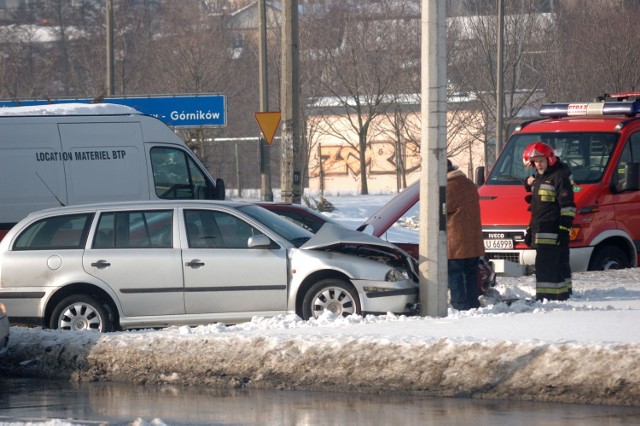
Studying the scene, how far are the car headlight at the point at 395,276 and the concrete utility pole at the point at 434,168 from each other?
0.30 m

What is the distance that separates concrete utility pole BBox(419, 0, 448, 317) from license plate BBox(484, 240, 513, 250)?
473 cm

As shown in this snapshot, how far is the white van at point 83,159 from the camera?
16281mm

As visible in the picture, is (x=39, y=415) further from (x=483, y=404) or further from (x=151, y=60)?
(x=151, y=60)

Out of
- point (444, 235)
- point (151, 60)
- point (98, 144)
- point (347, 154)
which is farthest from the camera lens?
point (347, 154)

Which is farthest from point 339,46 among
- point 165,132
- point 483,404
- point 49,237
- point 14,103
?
point 483,404

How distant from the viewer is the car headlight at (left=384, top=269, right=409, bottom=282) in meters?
11.2

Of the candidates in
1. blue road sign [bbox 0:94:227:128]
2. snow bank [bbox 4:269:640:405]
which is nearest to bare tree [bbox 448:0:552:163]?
blue road sign [bbox 0:94:227:128]

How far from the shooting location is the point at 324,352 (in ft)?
31.2

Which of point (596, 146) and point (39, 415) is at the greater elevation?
point (596, 146)

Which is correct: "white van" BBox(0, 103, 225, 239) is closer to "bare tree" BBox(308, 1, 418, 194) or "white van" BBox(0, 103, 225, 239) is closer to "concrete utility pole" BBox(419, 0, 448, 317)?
"concrete utility pole" BBox(419, 0, 448, 317)

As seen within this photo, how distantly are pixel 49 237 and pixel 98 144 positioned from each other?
17.1ft

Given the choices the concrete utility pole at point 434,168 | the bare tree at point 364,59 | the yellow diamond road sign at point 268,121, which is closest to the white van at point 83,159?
the yellow diamond road sign at point 268,121

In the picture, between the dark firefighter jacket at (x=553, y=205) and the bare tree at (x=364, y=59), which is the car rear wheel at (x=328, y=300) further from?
the bare tree at (x=364, y=59)

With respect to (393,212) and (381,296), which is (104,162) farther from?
(381,296)
